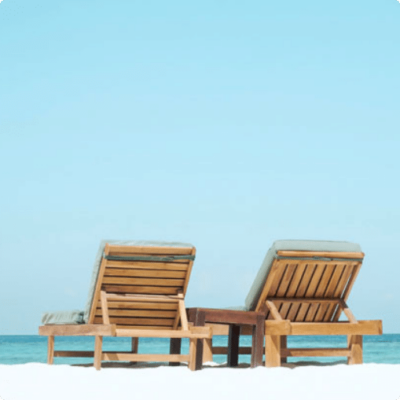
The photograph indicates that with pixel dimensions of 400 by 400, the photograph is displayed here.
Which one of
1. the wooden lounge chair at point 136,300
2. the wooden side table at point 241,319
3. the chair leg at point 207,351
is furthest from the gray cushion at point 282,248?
the chair leg at point 207,351

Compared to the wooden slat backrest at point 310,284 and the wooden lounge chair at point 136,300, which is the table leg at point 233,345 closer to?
the wooden slat backrest at point 310,284

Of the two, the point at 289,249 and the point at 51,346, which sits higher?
the point at 289,249

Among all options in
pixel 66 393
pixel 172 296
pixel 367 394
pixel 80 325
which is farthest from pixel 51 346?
pixel 367 394

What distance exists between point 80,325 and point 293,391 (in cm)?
214

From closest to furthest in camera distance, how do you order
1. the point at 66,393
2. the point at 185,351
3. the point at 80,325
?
the point at 66,393 < the point at 80,325 < the point at 185,351

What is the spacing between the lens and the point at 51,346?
8305 millimetres

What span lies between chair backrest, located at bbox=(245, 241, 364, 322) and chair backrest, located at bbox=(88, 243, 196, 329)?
2.53ft

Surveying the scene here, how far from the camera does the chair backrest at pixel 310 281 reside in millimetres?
7992

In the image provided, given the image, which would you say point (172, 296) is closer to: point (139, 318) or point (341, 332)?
point (139, 318)

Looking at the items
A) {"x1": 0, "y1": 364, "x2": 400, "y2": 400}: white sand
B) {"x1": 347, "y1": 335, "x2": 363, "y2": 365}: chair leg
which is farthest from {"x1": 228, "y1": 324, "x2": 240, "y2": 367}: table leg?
{"x1": 347, "y1": 335, "x2": 363, "y2": 365}: chair leg

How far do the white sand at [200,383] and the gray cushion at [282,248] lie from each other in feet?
2.30

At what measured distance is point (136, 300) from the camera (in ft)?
26.4

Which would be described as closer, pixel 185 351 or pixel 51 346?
pixel 51 346

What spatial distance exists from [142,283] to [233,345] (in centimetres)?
126
